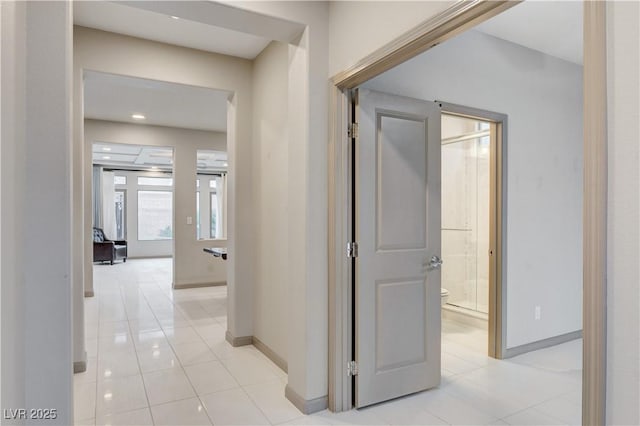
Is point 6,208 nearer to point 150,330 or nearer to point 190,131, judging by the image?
point 150,330

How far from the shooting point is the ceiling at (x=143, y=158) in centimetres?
848

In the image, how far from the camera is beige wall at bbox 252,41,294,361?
126 inches

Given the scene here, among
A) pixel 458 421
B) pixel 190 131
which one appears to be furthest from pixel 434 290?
pixel 190 131

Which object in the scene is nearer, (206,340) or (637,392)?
(637,392)

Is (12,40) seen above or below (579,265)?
above

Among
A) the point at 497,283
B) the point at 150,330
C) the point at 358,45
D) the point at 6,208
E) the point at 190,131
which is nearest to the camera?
the point at 6,208

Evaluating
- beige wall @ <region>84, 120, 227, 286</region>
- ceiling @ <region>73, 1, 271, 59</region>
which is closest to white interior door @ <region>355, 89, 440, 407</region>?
ceiling @ <region>73, 1, 271, 59</region>

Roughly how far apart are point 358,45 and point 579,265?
10.5 ft

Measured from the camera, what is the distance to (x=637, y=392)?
1098 millimetres

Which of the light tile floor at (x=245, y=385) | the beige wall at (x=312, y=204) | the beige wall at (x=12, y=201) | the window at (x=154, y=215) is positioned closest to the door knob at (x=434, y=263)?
the beige wall at (x=312, y=204)

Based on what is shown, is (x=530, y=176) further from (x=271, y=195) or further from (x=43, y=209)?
(x=43, y=209)

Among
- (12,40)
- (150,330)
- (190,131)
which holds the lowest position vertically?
(150,330)

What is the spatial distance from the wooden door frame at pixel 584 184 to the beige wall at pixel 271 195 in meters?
0.71

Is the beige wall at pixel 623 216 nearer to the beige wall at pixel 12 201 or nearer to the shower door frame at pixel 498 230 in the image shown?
the beige wall at pixel 12 201
